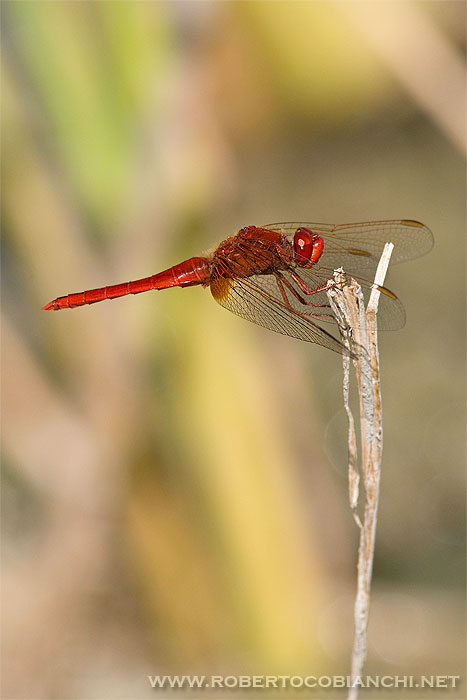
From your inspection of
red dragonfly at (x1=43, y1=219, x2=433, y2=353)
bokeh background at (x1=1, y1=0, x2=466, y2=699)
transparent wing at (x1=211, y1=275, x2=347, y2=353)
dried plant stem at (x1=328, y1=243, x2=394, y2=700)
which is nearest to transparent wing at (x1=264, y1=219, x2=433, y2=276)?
red dragonfly at (x1=43, y1=219, x2=433, y2=353)

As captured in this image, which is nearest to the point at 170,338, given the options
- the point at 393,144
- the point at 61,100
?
the point at 61,100

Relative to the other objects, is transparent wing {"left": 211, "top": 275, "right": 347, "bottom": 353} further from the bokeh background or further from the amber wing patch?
the bokeh background

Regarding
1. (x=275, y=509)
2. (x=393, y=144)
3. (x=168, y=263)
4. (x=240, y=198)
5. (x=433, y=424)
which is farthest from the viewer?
(x=393, y=144)

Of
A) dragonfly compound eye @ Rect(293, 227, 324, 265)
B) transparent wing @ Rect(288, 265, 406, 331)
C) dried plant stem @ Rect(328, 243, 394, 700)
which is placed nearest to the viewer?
dried plant stem @ Rect(328, 243, 394, 700)

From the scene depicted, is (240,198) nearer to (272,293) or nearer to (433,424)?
(272,293)

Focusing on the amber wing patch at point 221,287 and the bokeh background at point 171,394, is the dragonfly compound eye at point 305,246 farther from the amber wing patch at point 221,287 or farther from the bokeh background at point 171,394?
the bokeh background at point 171,394

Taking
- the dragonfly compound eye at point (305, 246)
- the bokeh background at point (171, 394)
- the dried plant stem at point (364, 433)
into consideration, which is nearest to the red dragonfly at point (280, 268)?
the dragonfly compound eye at point (305, 246)
